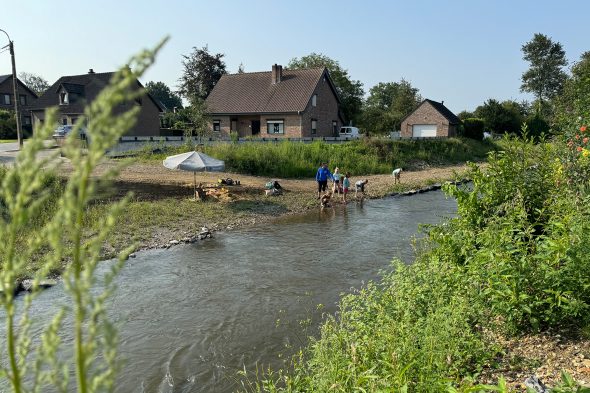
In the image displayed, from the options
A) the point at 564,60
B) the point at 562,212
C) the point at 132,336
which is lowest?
the point at 132,336

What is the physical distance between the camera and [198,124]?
38.9m

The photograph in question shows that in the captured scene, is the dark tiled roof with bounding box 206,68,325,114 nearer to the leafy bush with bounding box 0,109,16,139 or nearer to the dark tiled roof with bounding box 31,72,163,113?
the dark tiled roof with bounding box 31,72,163,113

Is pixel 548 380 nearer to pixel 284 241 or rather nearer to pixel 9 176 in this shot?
pixel 9 176

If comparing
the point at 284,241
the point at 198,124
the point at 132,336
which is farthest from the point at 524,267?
the point at 198,124

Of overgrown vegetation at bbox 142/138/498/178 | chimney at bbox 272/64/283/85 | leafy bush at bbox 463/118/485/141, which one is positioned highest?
chimney at bbox 272/64/283/85

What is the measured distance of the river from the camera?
695 centimetres

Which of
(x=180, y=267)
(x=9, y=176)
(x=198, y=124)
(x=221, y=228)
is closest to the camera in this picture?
(x=9, y=176)

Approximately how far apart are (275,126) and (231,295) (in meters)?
35.5

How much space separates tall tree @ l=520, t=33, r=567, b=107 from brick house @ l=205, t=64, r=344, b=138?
40085mm

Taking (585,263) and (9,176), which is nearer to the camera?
(9,176)

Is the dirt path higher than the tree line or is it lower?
lower

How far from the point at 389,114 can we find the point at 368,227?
44866 millimetres

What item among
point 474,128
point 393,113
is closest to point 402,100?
point 393,113

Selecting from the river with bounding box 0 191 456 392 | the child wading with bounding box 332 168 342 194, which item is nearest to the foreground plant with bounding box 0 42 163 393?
the river with bounding box 0 191 456 392
